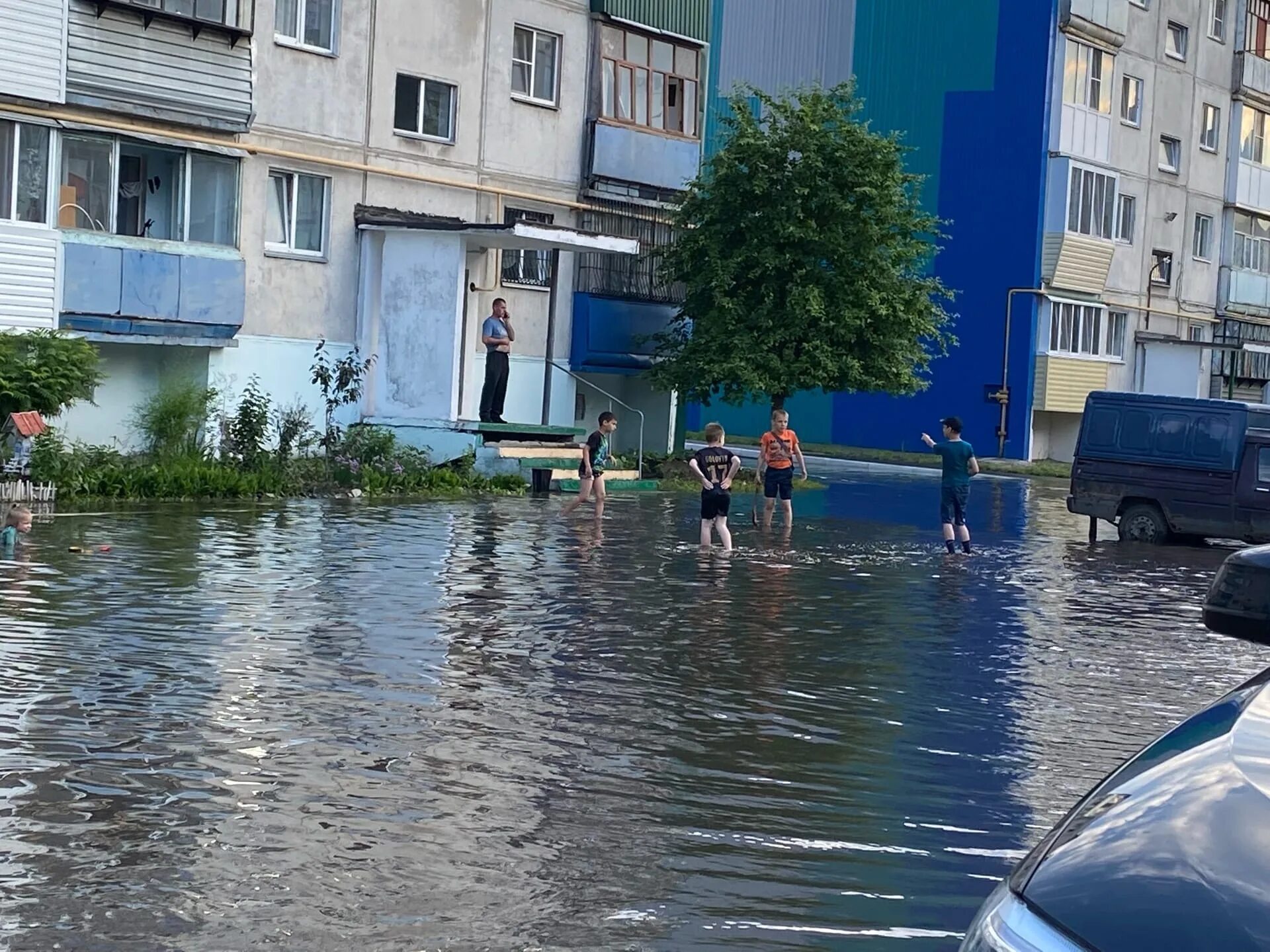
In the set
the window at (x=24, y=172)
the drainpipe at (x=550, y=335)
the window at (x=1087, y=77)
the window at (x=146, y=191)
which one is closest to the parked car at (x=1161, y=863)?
the window at (x=24, y=172)

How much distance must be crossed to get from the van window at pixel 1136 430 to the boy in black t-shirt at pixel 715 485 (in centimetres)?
839

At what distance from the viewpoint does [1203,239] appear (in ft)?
182

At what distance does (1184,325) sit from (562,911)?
51599 mm

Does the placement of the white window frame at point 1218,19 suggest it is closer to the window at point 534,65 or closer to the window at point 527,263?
the window at point 534,65

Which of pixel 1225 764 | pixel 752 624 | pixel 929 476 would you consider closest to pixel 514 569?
pixel 752 624

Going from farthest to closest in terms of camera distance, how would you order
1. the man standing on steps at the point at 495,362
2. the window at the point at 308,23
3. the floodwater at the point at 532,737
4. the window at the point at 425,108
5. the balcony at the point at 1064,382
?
the balcony at the point at 1064,382 < the window at the point at 425,108 < the man standing on steps at the point at 495,362 < the window at the point at 308,23 < the floodwater at the point at 532,737

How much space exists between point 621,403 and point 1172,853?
3164 centimetres

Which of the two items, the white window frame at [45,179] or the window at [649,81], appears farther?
the window at [649,81]

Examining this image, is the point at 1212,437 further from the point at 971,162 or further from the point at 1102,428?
the point at 971,162

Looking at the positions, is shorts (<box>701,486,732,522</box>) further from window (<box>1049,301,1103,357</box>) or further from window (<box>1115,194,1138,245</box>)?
window (<box>1115,194,1138,245</box>)

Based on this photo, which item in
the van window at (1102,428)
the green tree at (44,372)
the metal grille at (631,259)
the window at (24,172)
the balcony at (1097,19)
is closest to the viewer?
the green tree at (44,372)

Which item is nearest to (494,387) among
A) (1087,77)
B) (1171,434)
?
(1171,434)

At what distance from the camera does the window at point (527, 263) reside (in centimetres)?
3184

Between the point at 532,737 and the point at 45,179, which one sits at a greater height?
the point at 45,179
